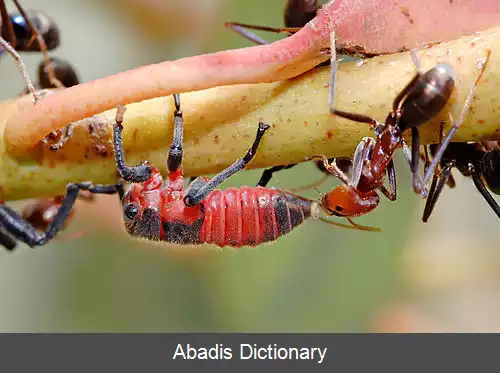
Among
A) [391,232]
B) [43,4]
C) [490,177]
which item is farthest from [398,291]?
[43,4]

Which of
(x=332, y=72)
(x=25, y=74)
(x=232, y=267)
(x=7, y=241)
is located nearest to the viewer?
(x=332, y=72)

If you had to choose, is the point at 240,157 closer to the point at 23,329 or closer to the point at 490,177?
the point at 490,177

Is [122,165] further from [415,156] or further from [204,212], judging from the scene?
[415,156]

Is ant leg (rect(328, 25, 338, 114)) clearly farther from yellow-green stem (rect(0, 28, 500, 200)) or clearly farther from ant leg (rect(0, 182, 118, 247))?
ant leg (rect(0, 182, 118, 247))

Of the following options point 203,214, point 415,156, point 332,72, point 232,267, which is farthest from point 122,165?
point 232,267

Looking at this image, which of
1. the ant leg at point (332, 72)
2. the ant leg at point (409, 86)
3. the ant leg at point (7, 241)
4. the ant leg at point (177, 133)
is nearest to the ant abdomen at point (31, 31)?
the ant leg at point (7, 241)

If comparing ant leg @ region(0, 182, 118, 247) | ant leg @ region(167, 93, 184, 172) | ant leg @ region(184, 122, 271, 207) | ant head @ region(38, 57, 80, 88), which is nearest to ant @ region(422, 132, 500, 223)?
ant leg @ region(184, 122, 271, 207)
